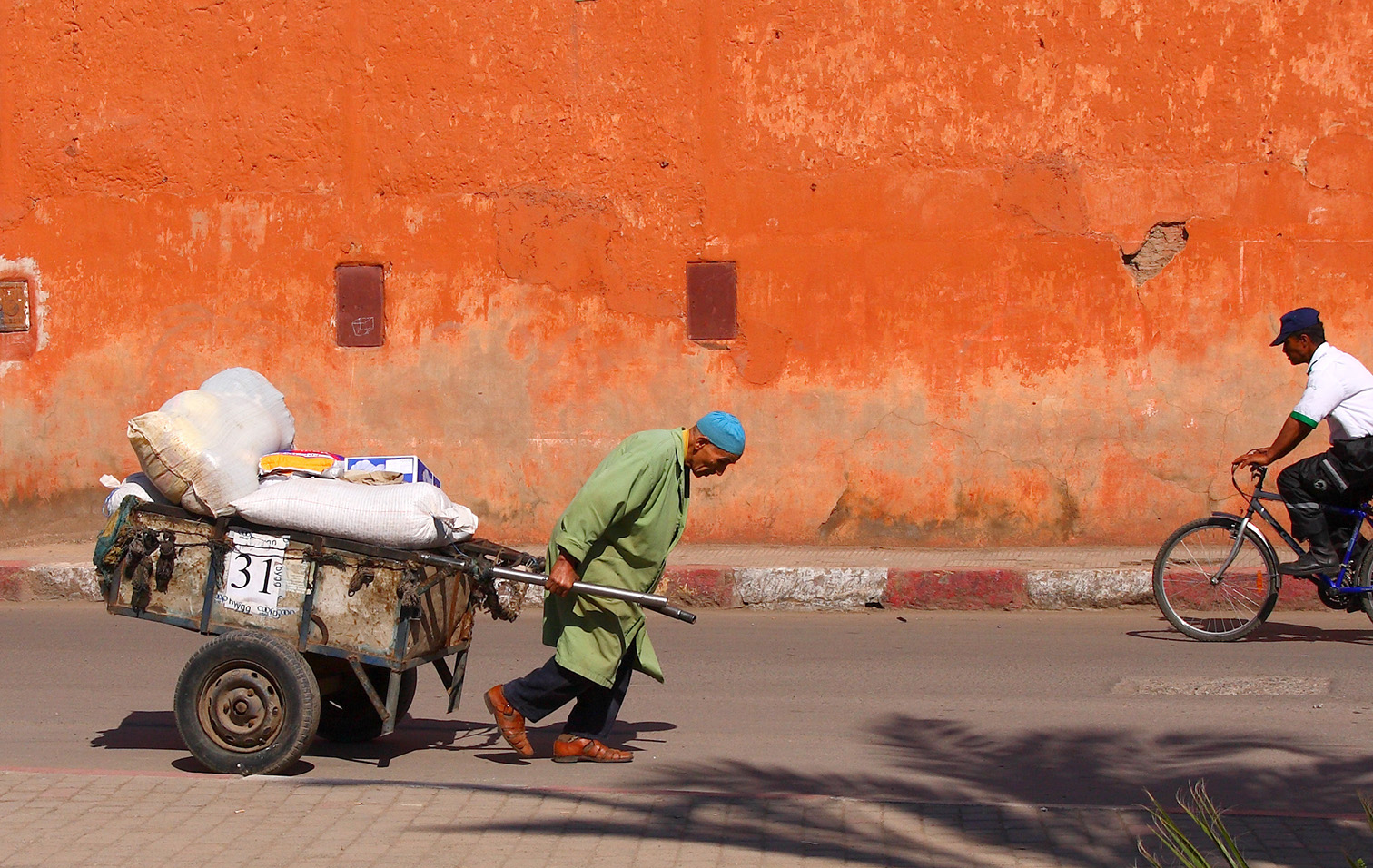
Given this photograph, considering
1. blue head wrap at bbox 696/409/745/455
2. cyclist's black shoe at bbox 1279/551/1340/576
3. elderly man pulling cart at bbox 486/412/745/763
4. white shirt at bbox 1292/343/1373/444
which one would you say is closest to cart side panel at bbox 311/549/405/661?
elderly man pulling cart at bbox 486/412/745/763

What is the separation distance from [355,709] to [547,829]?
1703mm

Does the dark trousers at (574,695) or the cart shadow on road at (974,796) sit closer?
the cart shadow on road at (974,796)

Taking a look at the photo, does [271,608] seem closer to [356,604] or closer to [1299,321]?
[356,604]

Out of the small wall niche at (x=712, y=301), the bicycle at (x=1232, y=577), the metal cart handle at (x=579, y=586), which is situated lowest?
the bicycle at (x=1232, y=577)

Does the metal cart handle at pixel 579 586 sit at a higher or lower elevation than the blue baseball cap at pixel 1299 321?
lower

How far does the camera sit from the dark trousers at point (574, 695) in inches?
228

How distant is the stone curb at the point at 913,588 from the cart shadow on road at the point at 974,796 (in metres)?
3.28

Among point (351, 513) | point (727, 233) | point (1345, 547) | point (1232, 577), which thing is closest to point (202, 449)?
point (351, 513)

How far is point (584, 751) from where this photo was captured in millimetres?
5926

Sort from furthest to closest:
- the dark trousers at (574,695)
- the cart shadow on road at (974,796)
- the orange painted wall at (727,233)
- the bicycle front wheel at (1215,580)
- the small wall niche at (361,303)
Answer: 1. the small wall niche at (361,303)
2. the orange painted wall at (727,233)
3. the bicycle front wheel at (1215,580)
4. the dark trousers at (574,695)
5. the cart shadow on road at (974,796)

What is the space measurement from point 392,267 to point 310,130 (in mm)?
1242

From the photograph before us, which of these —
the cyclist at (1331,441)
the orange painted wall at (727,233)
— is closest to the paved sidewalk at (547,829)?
the cyclist at (1331,441)

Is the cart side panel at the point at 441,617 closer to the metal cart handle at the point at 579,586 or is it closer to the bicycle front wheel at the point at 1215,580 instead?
the metal cart handle at the point at 579,586

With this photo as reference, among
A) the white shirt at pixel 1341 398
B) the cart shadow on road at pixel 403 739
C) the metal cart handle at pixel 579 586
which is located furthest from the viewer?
the white shirt at pixel 1341 398
